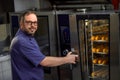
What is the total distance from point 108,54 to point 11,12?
6.09 feet

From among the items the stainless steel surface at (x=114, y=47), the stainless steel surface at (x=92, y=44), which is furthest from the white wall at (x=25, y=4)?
the stainless steel surface at (x=114, y=47)

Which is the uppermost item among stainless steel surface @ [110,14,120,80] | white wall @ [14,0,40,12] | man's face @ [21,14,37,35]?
A: white wall @ [14,0,40,12]

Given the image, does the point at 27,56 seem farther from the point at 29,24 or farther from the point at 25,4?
the point at 25,4

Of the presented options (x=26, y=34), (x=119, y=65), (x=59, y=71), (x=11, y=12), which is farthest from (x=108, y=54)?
(x=11, y=12)

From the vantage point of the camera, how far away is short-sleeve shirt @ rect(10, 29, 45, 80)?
8.11 feet

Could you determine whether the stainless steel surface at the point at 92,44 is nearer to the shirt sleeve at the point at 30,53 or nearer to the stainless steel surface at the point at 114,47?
the stainless steel surface at the point at 114,47

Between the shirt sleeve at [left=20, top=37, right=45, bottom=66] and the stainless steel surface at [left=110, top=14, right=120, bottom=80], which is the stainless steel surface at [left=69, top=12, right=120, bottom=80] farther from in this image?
the shirt sleeve at [left=20, top=37, right=45, bottom=66]

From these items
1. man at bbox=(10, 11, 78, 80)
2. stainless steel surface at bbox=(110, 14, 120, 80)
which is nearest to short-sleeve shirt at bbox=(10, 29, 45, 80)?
man at bbox=(10, 11, 78, 80)

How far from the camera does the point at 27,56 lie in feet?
8.11

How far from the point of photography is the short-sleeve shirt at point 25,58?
2.47 m

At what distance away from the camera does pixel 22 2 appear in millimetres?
4863

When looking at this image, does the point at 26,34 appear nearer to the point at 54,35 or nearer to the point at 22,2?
the point at 54,35

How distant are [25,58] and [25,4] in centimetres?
257

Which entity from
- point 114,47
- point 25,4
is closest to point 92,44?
point 114,47
